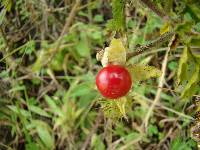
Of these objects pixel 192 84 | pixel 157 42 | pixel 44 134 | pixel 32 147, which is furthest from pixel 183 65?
pixel 44 134

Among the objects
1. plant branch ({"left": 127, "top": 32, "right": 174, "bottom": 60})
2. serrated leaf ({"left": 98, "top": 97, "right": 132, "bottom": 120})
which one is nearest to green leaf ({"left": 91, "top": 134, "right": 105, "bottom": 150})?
serrated leaf ({"left": 98, "top": 97, "right": 132, "bottom": 120})

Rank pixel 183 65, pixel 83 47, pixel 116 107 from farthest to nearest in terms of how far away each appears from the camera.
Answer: pixel 83 47 → pixel 116 107 → pixel 183 65

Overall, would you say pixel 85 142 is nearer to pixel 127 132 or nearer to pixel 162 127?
pixel 127 132

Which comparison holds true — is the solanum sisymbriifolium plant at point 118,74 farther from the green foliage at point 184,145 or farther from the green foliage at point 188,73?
the green foliage at point 184,145

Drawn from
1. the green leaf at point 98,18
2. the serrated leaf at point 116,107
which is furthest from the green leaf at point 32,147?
the serrated leaf at point 116,107

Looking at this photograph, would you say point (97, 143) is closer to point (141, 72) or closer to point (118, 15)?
point (141, 72)

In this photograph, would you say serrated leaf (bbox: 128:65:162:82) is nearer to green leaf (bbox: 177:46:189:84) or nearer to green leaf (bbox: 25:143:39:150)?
green leaf (bbox: 177:46:189:84)

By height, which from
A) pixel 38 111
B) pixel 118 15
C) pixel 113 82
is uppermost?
pixel 118 15
